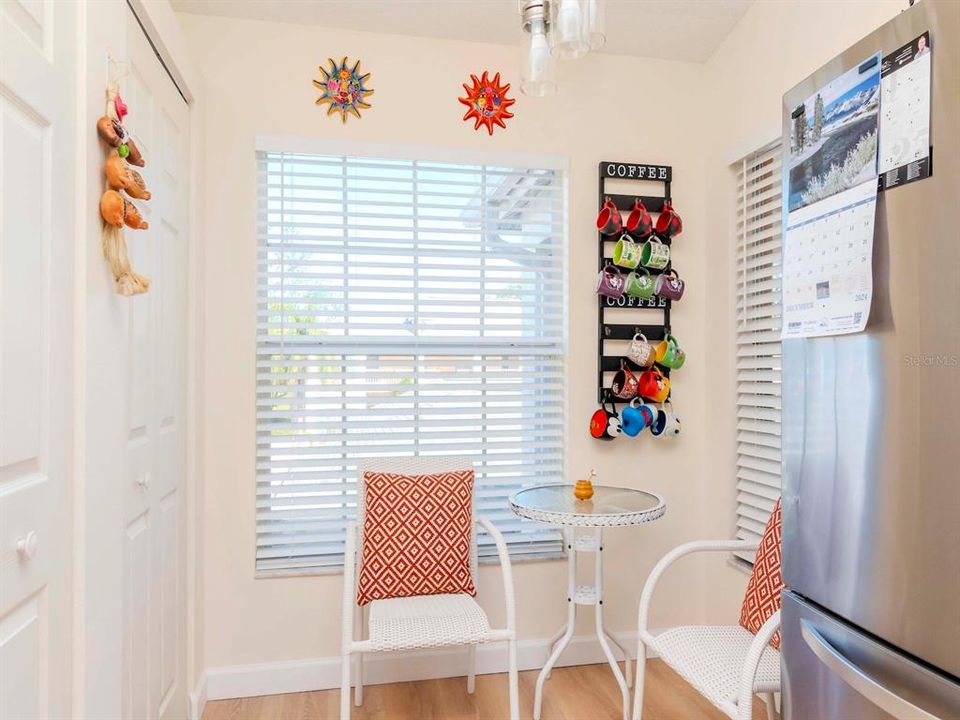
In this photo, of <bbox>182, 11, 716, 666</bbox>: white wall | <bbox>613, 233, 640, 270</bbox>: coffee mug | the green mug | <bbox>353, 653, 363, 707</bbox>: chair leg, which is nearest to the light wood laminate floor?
<bbox>353, 653, 363, 707</bbox>: chair leg

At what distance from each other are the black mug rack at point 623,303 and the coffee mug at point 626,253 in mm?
73

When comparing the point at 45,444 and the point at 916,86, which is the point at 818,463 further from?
the point at 45,444

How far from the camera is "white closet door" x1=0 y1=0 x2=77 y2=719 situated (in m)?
1.08

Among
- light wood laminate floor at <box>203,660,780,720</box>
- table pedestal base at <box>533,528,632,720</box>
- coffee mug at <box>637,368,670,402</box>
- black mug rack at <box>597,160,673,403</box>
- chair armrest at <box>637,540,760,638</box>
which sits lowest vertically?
light wood laminate floor at <box>203,660,780,720</box>

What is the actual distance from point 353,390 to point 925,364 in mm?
2046

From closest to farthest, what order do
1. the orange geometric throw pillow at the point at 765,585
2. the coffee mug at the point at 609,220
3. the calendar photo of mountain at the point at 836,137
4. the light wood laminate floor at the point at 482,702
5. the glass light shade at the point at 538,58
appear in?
the calendar photo of mountain at the point at 836,137, the glass light shade at the point at 538,58, the orange geometric throw pillow at the point at 765,585, the light wood laminate floor at the point at 482,702, the coffee mug at the point at 609,220

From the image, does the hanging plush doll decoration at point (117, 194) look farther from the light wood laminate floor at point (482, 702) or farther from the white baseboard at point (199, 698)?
the light wood laminate floor at point (482, 702)

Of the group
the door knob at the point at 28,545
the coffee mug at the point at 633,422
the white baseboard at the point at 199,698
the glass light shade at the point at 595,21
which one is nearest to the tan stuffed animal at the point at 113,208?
the door knob at the point at 28,545

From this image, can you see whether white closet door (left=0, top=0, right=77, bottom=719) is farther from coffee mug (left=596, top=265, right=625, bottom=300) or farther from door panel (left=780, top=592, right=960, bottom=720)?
coffee mug (left=596, top=265, right=625, bottom=300)

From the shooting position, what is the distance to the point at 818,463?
1.17m

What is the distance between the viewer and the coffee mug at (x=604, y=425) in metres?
2.75

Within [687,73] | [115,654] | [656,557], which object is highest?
[687,73]

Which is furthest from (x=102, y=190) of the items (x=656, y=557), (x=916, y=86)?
(x=656, y=557)

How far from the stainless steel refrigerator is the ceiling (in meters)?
1.65
